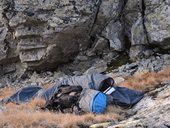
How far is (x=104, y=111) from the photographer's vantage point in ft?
49.5

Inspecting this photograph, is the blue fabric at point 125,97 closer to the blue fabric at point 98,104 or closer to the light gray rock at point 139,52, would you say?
the blue fabric at point 98,104

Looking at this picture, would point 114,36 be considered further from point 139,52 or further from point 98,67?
point 98,67

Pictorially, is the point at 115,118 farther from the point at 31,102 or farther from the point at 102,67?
the point at 102,67

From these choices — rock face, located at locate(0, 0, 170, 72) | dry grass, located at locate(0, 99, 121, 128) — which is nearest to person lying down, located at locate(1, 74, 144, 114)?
dry grass, located at locate(0, 99, 121, 128)

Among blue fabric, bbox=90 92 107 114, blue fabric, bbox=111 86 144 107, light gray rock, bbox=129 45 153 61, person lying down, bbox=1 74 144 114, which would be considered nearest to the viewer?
blue fabric, bbox=90 92 107 114

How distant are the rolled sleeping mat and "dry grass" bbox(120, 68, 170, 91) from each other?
4004 millimetres

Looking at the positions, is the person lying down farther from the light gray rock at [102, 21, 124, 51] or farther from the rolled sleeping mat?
the light gray rock at [102, 21, 124, 51]

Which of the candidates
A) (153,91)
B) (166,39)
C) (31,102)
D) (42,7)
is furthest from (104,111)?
(42,7)

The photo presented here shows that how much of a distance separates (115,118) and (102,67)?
39.2ft

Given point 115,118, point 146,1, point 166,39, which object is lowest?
point 115,118

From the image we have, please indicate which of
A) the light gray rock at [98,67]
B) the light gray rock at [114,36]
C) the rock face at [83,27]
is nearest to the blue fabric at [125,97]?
the rock face at [83,27]

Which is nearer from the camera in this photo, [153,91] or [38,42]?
[153,91]

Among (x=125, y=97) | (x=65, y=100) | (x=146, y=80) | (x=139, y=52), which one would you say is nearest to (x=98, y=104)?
(x=65, y=100)

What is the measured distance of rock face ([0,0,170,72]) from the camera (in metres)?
24.8
